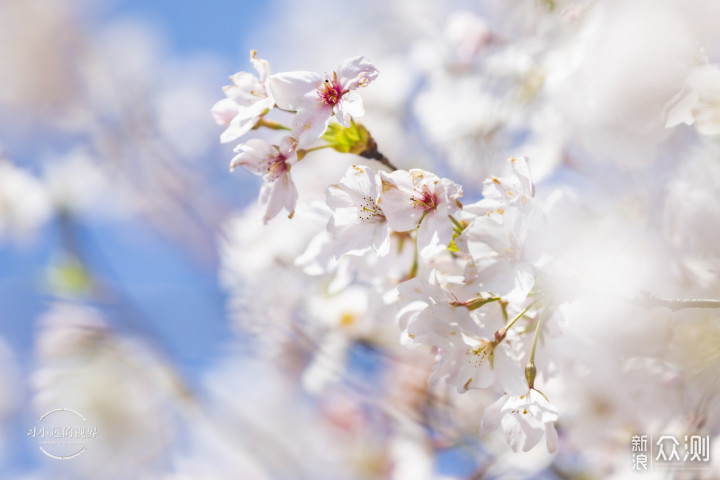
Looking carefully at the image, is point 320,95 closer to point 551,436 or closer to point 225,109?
point 225,109

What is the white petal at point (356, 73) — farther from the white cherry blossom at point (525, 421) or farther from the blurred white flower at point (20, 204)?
the blurred white flower at point (20, 204)

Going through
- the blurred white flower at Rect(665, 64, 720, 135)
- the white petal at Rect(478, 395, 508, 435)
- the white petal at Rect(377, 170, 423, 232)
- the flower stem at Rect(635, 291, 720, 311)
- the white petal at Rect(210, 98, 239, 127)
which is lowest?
the white petal at Rect(478, 395, 508, 435)

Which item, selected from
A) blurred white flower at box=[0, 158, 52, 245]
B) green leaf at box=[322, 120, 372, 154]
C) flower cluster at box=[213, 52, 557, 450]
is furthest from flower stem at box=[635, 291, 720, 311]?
blurred white flower at box=[0, 158, 52, 245]

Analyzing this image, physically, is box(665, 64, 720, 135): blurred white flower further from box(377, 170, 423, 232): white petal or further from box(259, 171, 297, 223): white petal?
box(259, 171, 297, 223): white petal

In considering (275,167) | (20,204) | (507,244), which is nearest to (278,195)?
(275,167)

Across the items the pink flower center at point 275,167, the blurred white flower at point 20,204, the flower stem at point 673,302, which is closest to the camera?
the flower stem at point 673,302

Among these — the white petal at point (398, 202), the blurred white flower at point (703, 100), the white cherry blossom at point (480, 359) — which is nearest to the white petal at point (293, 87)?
the white petal at point (398, 202)

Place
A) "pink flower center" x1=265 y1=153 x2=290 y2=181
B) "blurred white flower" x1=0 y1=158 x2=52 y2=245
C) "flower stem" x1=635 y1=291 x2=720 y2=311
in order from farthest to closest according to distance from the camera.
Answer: "blurred white flower" x1=0 y1=158 x2=52 y2=245 < "pink flower center" x1=265 y1=153 x2=290 y2=181 < "flower stem" x1=635 y1=291 x2=720 y2=311
